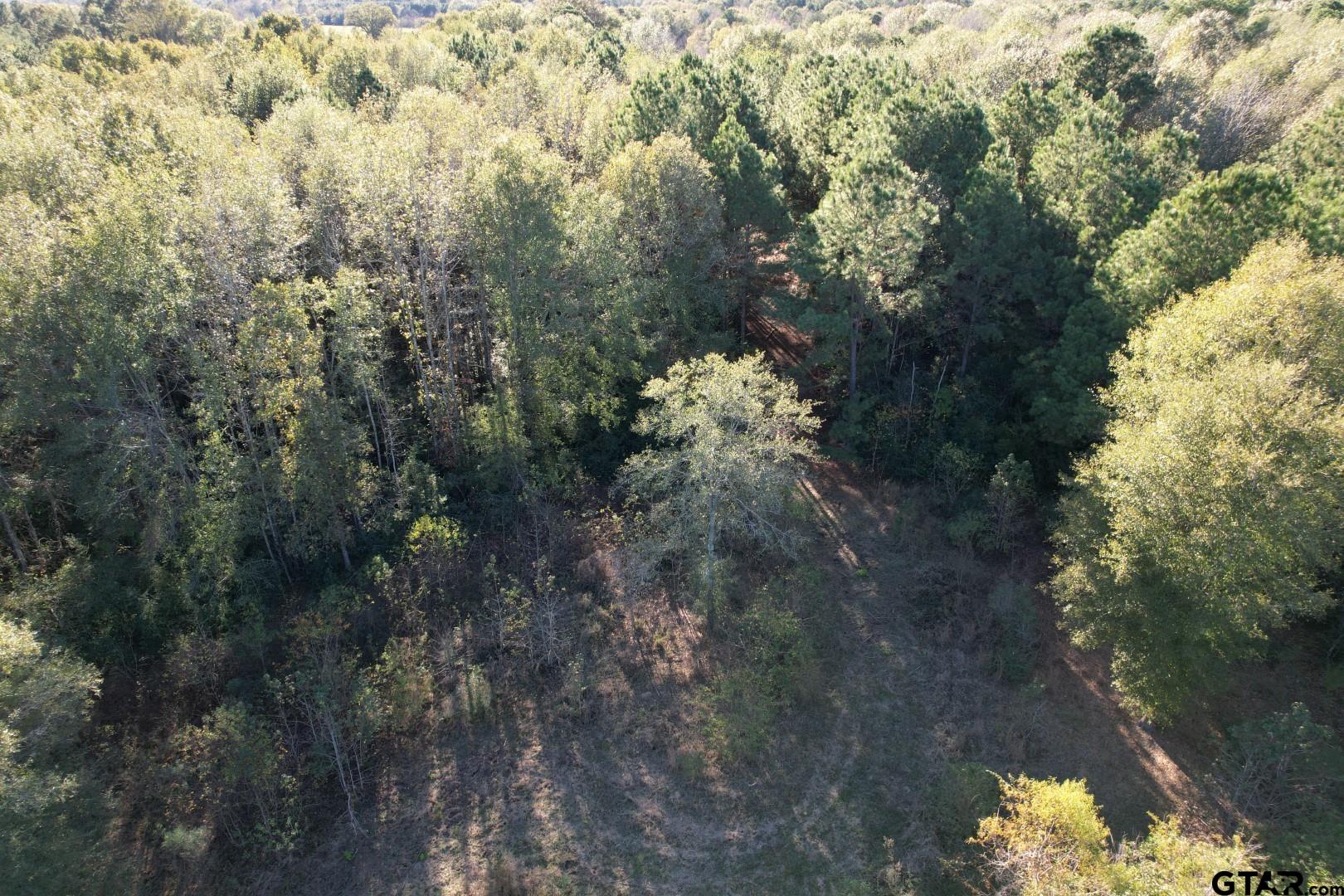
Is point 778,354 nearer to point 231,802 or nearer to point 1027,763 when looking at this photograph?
point 1027,763

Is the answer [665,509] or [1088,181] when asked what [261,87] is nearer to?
[665,509]

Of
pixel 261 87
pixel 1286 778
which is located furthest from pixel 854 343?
pixel 261 87

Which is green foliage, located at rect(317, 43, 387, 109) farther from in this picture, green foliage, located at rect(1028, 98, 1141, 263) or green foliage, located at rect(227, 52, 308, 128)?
green foliage, located at rect(1028, 98, 1141, 263)

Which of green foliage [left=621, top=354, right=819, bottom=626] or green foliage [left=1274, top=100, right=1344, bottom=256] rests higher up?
green foliage [left=1274, top=100, right=1344, bottom=256]

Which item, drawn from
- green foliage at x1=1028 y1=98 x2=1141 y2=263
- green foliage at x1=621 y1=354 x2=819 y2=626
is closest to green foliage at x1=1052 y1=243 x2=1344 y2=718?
green foliage at x1=1028 y1=98 x2=1141 y2=263

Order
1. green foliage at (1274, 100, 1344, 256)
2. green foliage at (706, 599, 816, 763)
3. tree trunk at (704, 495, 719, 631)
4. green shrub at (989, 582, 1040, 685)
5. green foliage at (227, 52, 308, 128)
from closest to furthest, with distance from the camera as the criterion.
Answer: green foliage at (706, 599, 816, 763) → green foliage at (1274, 100, 1344, 256) → tree trunk at (704, 495, 719, 631) → green shrub at (989, 582, 1040, 685) → green foliage at (227, 52, 308, 128)

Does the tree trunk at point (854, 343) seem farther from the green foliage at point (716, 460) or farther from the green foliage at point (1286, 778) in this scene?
the green foliage at point (1286, 778)

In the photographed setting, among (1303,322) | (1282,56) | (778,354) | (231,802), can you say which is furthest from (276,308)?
(1282,56)

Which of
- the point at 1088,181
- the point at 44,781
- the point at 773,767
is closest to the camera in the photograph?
the point at 44,781
